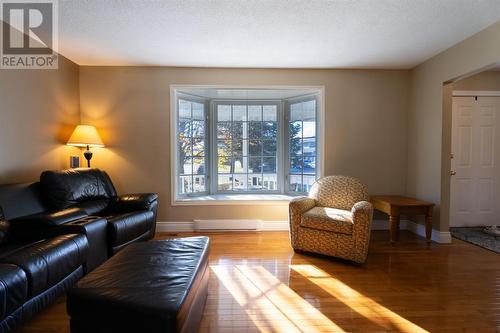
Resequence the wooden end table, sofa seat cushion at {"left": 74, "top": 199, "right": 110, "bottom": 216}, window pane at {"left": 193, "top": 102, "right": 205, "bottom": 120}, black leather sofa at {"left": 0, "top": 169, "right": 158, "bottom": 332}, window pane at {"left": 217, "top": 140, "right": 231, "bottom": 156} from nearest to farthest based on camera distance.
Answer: black leather sofa at {"left": 0, "top": 169, "right": 158, "bottom": 332} < sofa seat cushion at {"left": 74, "top": 199, "right": 110, "bottom": 216} < the wooden end table < window pane at {"left": 193, "top": 102, "right": 205, "bottom": 120} < window pane at {"left": 217, "top": 140, "right": 231, "bottom": 156}

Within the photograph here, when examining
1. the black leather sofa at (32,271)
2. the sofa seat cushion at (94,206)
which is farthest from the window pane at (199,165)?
the black leather sofa at (32,271)

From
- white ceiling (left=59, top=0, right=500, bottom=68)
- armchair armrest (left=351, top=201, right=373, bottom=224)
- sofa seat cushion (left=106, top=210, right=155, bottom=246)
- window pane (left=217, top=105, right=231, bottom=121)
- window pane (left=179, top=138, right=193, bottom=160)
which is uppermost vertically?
white ceiling (left=59, top=0, right=500, bottom=68)

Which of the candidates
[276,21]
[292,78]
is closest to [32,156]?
[276,21]

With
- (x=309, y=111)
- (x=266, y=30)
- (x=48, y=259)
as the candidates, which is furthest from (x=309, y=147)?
(x=48, y=259)

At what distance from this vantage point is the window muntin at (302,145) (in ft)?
13.1

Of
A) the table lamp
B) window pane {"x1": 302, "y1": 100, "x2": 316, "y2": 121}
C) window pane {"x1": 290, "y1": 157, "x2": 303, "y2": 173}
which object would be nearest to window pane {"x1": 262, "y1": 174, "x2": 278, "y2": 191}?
window pane {"x1": 290, "y1": 157, "x2": 303, "y2": 173}

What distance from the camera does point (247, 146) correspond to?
4168 millimetres

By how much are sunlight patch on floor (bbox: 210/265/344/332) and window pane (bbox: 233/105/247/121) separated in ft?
7.95

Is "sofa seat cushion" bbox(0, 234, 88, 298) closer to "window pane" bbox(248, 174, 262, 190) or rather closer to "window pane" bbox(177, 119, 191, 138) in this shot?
"window pane" bbox(177, 119, 191, 138)

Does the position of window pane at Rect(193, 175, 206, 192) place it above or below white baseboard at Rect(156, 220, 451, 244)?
above

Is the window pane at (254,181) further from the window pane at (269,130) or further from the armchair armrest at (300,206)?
the armchair armrest at (300,206)

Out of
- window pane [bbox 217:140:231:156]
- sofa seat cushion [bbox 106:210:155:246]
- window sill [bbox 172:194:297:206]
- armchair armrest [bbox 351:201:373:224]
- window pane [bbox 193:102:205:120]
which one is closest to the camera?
sofa seat cushion [bbox 106:210:155:246]

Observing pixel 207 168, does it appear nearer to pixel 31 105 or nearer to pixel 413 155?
Result: pixel 31 105

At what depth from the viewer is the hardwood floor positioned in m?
1.69
